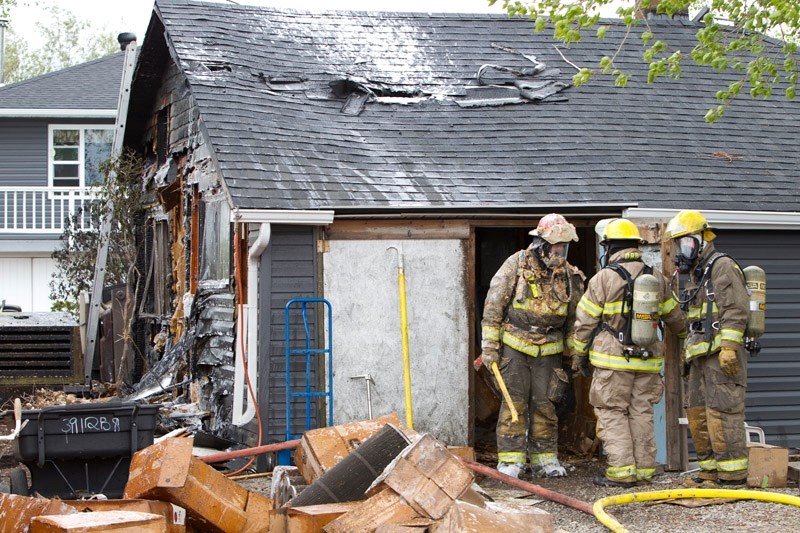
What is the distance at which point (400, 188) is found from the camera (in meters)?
10.2

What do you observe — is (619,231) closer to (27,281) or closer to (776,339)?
(776,339)

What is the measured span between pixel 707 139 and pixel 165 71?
6.89 m

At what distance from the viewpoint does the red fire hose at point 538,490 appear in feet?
25.2

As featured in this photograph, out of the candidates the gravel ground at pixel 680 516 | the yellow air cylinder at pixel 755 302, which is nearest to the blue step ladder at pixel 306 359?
the gravel ground at pixel 680 516

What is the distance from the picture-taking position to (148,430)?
7871 mm

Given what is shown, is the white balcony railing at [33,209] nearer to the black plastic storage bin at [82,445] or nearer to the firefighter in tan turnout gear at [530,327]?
the firefighter in tan turnout gear at [530,327]

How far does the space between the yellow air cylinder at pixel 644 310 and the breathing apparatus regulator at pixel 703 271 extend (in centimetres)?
42

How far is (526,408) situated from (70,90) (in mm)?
20923

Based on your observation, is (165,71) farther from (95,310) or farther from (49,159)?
(49,159)

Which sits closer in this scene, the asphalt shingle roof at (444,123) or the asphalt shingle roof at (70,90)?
the asphalt shingle roof at (444,123)

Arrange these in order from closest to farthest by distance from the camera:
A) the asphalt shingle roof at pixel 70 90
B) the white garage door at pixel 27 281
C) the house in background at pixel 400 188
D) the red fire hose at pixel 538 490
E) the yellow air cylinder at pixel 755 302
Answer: the red fire hose at pixel 538 490, the yellow air cylinder at pixel 755 302, the house in background at pixel 400 188, the asphalt shingle roof at pixel 70 90, the white garage door at pixel 27 281

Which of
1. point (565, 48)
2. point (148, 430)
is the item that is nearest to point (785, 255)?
point (565, 48)

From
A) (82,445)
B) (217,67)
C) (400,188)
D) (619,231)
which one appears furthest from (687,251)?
(217,67)

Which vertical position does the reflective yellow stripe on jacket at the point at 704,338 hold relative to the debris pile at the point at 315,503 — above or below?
above
